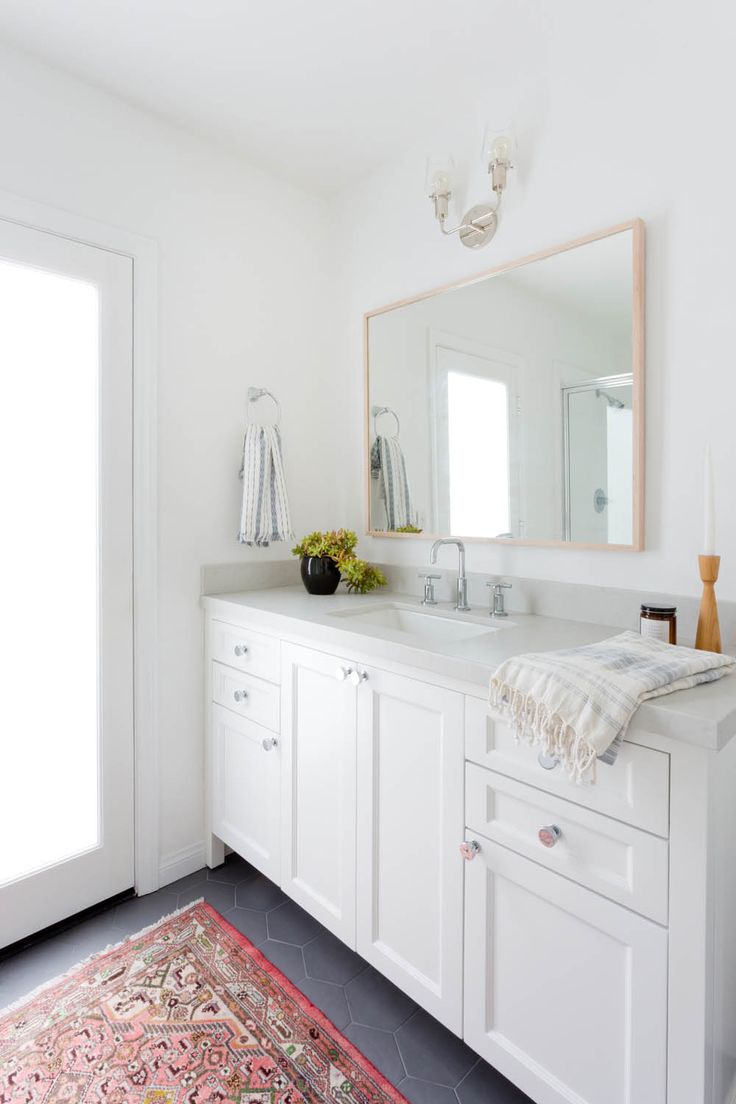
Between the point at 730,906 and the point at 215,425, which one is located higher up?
the point at 215,425

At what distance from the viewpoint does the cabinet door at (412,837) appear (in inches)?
48.7

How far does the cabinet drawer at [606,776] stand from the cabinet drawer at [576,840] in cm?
2

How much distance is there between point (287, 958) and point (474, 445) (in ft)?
5.20

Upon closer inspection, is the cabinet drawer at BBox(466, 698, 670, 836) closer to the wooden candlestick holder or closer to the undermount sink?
the wooden candlestick holder

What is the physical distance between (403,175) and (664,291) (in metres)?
1.15

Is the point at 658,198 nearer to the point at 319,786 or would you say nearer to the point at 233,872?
the point at 319,786

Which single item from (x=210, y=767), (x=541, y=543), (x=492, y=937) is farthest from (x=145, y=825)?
(x=541, y=543)

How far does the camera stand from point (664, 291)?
1.41 meters

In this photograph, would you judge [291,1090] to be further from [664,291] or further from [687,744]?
[664,291]

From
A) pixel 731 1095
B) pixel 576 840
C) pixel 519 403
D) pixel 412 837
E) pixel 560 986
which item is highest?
pixel 519 403

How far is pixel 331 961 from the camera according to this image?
160 centimetres

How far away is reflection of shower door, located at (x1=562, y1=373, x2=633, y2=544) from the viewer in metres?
1.49

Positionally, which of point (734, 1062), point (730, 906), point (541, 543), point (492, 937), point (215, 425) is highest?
point (215, 425)

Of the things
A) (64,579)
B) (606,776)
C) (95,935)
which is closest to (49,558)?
(64,579)
